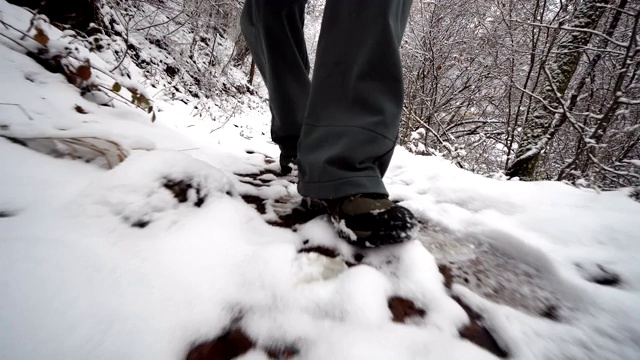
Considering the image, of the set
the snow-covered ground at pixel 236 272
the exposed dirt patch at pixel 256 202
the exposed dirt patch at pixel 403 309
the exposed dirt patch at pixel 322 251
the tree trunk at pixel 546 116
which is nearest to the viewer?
the snow-covered ground at pixel 236 272

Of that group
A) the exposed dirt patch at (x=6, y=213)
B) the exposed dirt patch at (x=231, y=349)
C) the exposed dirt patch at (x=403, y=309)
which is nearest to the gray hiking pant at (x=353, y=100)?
the exposed dirt patch at (x=403, y=309)

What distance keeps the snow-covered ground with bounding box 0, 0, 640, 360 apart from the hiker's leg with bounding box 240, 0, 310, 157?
0.52 meters

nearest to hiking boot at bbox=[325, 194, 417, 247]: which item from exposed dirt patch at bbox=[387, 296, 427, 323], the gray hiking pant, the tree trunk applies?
the gray hiking pant

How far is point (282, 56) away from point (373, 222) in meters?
0.89

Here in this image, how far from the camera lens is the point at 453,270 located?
727mm

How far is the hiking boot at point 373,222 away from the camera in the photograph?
719 mm

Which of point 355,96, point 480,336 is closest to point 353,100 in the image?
point 355,96

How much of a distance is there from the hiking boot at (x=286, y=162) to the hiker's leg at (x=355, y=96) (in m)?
0.58

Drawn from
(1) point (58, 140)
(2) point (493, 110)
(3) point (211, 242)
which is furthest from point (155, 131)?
(2) point (493, 110)

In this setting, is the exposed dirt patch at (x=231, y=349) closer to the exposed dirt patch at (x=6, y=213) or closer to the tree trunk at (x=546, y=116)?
the exposed dirt patch at (x=6, y=213)

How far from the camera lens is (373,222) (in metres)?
0.73

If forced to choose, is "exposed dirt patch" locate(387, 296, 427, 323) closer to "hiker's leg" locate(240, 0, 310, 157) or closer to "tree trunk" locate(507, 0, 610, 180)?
"hiker's leg" locate(240, 0, 310, 157)

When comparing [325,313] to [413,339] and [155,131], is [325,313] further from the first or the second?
[155,131]

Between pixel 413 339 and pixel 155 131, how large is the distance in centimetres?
140
